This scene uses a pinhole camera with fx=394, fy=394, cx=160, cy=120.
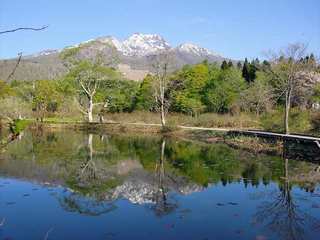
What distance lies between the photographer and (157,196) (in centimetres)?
1178

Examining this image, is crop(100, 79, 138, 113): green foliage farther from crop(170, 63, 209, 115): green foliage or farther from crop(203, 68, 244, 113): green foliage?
crop(203, 68, 244, 113): green foliage

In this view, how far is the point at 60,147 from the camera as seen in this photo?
23.6m

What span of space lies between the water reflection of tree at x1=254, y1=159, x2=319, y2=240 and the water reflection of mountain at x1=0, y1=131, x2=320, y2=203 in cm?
216

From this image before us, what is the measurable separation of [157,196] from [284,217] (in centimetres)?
378

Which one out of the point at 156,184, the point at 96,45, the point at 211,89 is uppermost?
the point at 96,45

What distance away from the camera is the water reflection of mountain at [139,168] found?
43.3 ft

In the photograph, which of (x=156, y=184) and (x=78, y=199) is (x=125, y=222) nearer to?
(x=78, y=199)

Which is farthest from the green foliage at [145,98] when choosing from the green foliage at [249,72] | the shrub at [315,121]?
the shrub at [315,121]

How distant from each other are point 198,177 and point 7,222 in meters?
7.44

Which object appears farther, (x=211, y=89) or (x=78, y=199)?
(x=211, y=89)

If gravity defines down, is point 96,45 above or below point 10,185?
above

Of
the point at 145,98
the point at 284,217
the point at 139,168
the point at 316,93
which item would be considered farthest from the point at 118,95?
the point at 284,217

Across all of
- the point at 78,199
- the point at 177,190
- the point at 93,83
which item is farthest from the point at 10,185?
the point at 93,83

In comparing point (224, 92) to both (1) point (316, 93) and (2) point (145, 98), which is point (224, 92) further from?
(1) point (316, 93)
